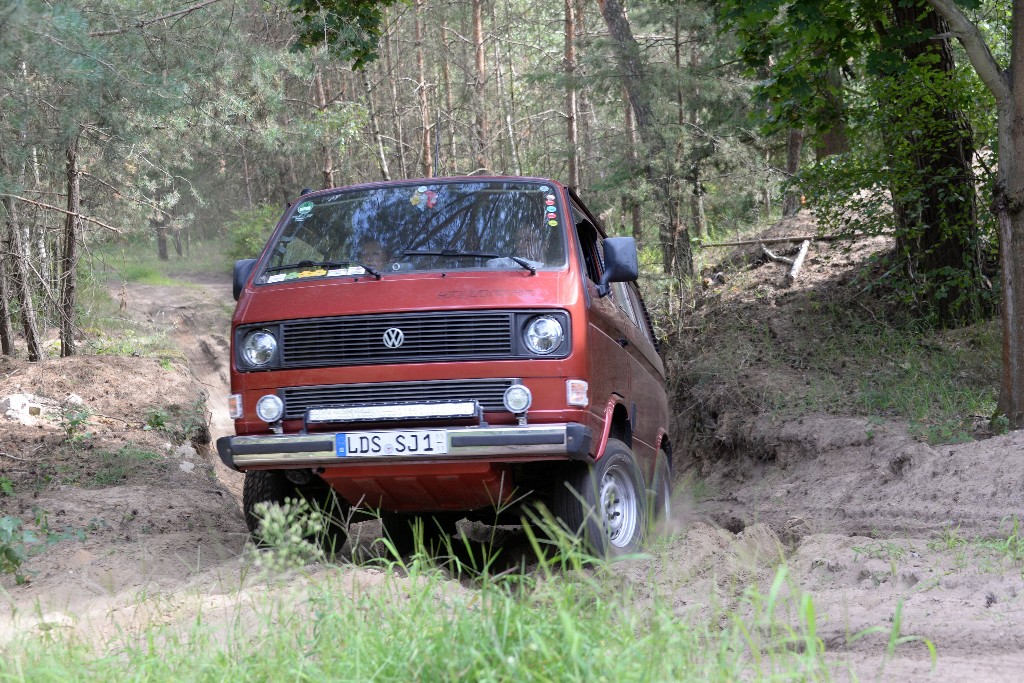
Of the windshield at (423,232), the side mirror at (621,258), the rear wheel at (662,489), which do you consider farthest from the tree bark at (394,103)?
the side mirror at (621,258)

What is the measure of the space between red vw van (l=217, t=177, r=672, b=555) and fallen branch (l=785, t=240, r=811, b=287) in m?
8.76

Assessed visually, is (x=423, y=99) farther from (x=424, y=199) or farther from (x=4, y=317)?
(x=424, y=199)

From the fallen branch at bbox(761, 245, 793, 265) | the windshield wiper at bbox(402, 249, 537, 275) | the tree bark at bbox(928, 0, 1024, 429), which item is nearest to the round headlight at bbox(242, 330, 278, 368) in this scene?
the windshield wiper at bbox(402, 249, 537, 275)

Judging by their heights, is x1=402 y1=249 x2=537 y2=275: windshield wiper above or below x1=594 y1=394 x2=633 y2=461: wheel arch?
above

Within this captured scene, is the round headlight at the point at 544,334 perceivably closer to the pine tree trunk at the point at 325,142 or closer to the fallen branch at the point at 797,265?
the fallen branch at the point at 797,265

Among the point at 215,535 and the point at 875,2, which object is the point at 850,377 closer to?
the point at 875,2

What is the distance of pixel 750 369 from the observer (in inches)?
467

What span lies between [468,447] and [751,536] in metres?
2.18

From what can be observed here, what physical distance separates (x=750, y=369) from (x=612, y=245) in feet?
21.8

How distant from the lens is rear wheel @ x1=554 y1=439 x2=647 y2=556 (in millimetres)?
4973

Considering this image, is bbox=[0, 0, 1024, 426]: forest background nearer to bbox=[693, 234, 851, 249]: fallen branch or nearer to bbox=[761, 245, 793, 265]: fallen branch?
bbox=[693, 234, 851, 249]: fallen branch

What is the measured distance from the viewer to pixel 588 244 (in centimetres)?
607

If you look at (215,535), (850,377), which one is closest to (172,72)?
(215,535)

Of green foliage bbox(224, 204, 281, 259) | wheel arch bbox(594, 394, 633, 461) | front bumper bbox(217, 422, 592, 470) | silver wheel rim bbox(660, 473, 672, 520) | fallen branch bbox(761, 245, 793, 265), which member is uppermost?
green foliage bbox(224, 204, 281, 259)
